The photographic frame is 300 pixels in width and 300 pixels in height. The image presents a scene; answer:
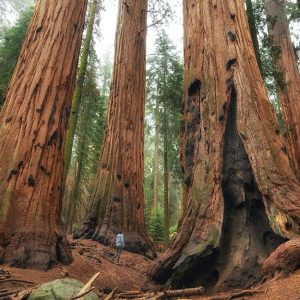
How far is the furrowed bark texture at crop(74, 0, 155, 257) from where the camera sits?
29.5 feet

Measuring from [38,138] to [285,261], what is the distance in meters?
3.75

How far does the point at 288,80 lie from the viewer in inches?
543

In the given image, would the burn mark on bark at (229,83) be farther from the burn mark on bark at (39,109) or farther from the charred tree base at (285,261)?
the burn mark on bark at (39,109)

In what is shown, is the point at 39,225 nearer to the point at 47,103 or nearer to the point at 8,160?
the point at 8,160

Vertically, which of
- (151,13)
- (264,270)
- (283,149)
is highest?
(151,13)

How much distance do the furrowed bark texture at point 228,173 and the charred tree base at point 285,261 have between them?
1.25 feet

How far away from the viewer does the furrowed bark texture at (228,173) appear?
157 inches

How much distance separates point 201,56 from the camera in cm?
564

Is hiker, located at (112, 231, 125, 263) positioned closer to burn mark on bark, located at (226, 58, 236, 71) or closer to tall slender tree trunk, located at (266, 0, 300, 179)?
burn mark on bark, located at (226, 58, 236, 71)

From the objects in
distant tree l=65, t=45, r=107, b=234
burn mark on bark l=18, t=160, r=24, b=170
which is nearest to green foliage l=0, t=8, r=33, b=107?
distant tree l=65, t=45, r=107, b=234

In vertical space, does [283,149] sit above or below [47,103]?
below

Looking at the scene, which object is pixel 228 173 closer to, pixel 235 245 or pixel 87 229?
pixel 235 245

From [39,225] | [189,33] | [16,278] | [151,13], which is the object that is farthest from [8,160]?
[151,13]

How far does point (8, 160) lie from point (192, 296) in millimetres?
3138
